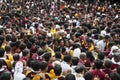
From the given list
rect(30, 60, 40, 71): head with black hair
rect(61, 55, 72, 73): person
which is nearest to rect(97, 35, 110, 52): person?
rect(61, 55, 72, 73): person

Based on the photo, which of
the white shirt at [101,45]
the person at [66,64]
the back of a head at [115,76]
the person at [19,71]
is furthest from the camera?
the white shirt at [101,45]

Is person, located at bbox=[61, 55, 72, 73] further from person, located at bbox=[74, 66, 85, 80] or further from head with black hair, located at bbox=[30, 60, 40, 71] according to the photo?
head with black hair, located at bbox=[30, 60, 40, 71]

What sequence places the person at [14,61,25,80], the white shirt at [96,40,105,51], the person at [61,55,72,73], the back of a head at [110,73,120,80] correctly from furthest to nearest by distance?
the white shirt at [96,40,105,51] < the person at [61,55,72,73] < the person at [14,61,25,80] < the back of a head at [110,73,120,80]

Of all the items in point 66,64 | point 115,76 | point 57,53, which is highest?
point 57,53

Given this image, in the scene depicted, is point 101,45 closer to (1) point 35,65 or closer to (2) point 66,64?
(2) point 66,64

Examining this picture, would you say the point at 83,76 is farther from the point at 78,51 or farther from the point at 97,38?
the point at 97,38

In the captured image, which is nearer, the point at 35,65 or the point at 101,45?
the point at 35,65

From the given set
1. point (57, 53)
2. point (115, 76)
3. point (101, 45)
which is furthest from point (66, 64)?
point (101, 45)

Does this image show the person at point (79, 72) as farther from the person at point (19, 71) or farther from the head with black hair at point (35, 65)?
the person at point (19, 71)

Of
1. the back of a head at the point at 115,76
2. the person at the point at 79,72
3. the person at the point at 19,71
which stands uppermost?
the person at the point at 19,71

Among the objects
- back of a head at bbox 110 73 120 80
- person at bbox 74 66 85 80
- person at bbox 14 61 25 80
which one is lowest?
back of a head at bbox 110 73 120 80

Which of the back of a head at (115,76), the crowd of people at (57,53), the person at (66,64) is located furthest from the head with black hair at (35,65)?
the back of a head at (115,76)

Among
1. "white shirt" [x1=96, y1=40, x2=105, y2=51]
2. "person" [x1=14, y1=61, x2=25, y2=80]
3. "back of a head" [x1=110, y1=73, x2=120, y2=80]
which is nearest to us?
"back of a head" [x1=110, y1=73, x2=120, y2=80]

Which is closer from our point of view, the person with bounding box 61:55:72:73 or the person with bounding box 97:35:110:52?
the person with bounding box 61:55:72:73
